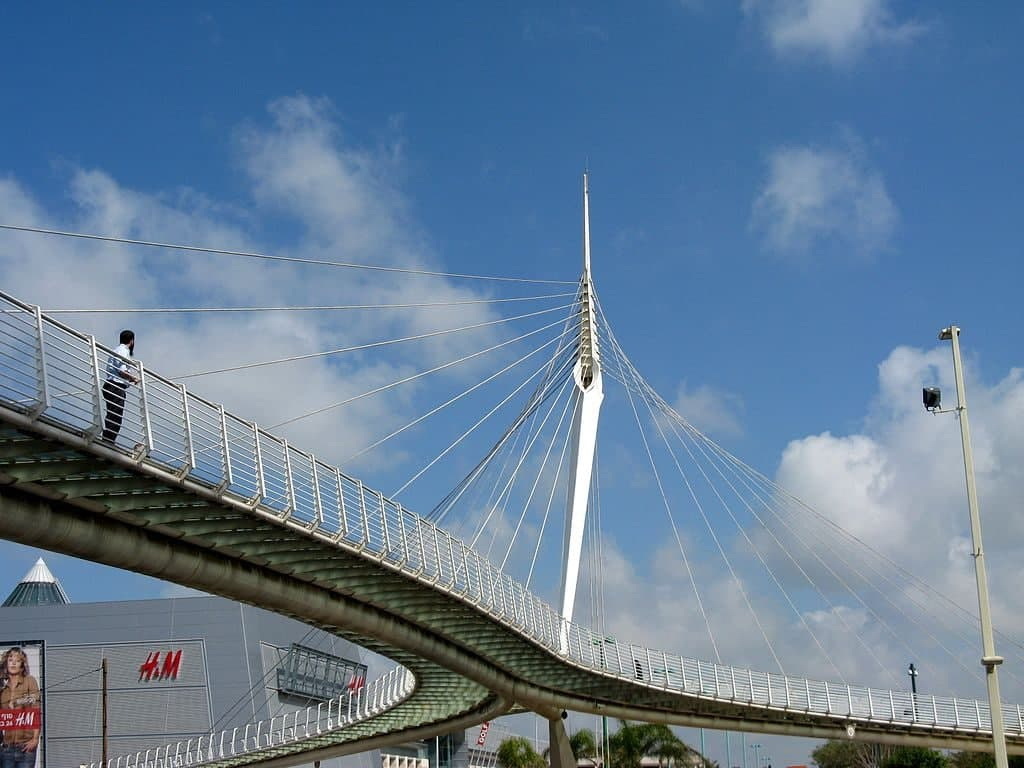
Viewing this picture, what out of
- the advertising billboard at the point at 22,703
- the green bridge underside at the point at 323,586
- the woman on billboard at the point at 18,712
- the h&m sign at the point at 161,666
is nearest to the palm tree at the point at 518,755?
the h&m sign at the point at 161,666

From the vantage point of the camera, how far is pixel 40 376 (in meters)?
15.1

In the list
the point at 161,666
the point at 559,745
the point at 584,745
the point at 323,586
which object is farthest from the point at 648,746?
the point at 323,586

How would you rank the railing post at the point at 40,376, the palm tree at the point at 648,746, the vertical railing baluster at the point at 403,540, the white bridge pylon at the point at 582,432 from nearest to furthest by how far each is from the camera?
the railing post at the point at 40,376
the vertical railing baluster at the point at 403,540
the white bridge pylon at the point at 582,432
the palm tree at the point at 648,746

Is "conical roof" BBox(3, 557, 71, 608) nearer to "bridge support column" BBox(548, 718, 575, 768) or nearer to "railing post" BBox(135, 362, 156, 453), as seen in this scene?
"bridge support column" BBox(548, 718, 575, 768)

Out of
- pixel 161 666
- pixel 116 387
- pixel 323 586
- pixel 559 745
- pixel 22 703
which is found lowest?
pixel 559 745

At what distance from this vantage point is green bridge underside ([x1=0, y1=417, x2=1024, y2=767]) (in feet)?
57.1

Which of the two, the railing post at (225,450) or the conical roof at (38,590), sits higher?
the conical roof at (38,590)

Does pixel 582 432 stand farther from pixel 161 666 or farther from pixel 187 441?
pixel 161 666

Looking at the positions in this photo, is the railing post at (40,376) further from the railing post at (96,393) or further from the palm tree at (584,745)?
the palm tree at (584,745)

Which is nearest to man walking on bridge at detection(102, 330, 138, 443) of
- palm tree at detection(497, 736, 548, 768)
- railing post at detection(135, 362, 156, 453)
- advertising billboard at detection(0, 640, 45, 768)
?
railing post at detection(135, 362, 156, 453)

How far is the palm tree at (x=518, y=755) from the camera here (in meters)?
90.1

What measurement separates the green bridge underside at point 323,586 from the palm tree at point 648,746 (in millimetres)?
35814

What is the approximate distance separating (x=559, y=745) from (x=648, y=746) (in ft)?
134

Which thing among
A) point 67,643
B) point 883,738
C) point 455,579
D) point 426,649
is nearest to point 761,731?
point 883,738
